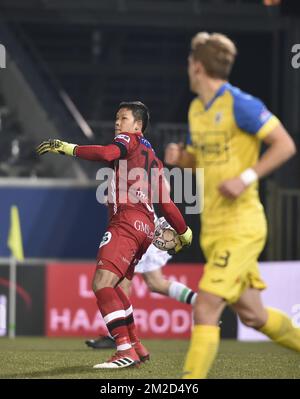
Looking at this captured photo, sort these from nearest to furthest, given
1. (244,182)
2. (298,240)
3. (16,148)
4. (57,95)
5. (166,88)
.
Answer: (244,182)
(298,240)
(16,148)
(57,95)
(166,88)

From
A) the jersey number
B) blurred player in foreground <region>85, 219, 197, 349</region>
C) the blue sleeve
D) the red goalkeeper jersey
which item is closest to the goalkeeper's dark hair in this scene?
the red goalkeeper jersey

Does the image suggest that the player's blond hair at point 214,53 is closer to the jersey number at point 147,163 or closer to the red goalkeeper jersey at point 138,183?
the red goalkeeper jersey at point 138,183

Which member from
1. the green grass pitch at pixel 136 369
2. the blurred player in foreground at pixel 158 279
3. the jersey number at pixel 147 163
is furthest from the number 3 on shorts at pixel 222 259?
the blurred player in foreground at pixel 158 279

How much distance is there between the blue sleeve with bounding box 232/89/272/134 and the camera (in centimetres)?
665

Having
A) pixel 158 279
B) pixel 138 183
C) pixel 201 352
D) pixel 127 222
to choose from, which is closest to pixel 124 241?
pixel 127 222

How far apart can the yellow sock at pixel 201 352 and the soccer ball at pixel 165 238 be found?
2.62 m

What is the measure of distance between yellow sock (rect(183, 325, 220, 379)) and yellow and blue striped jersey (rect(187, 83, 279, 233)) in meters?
0.61

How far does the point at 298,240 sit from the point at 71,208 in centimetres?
423

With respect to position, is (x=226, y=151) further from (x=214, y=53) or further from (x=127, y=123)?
(x=127, y=123)

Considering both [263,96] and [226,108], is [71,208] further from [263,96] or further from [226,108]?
[226,108]

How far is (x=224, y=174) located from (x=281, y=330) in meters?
1.12
